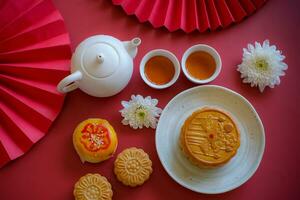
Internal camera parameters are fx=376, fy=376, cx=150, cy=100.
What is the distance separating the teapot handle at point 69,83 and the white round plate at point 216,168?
0.83ft

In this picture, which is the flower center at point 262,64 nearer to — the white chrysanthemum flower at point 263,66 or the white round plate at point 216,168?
the white chrysanthemum flower at point 263,66

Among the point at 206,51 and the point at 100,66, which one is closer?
the point at 100,66

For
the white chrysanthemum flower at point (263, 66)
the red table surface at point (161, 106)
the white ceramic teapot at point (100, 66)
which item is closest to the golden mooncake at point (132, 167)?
the red table surface at point (161, 106)

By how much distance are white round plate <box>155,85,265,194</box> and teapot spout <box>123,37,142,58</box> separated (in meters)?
0.17

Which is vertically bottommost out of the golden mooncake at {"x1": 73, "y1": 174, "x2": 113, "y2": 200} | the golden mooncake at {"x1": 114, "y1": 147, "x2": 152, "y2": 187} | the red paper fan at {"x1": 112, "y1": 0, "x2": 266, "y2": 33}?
the golden mooncake at {"x1": 73, "y1": 174, "x2": 113, "y2": 200}

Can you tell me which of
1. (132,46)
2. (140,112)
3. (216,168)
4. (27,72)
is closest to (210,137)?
(216,168)

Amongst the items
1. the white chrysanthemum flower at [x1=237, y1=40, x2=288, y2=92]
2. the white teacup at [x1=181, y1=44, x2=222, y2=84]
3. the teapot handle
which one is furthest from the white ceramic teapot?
the white chrysanthemum flower at [x1=237, y1=40, x2=288, y2=92]

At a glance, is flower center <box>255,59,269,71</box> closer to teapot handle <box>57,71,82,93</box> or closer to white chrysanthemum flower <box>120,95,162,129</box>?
white chrysanthemum flower <box>120,95,162,129</box>

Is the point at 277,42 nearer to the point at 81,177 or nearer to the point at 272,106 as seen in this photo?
the point at 272,106

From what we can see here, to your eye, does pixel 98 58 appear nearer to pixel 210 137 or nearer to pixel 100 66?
pixel 100 66

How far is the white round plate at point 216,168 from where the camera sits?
3.32 feet

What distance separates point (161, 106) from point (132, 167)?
0.65 ft

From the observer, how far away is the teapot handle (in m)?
0.96

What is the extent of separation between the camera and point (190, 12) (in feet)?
3.68
